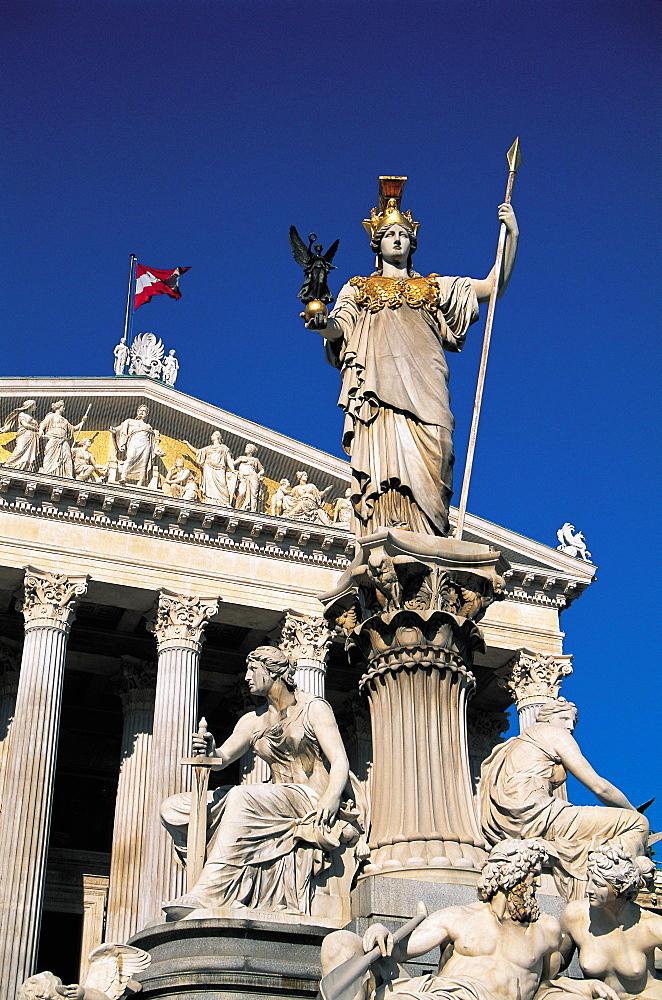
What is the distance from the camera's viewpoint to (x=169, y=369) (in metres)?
37.1

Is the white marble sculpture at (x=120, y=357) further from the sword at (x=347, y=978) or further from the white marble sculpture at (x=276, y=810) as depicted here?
the sword at (x=347, y=978)

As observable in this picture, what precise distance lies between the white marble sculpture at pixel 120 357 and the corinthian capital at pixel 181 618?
9545 mm

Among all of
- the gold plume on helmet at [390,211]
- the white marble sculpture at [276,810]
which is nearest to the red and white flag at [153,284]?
the gold plume on helmet at [390,211]

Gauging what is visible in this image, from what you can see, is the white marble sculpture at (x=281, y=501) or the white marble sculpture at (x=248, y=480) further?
the white marble sculpture at (x=281, y=501)

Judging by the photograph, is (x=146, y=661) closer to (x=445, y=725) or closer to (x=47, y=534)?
(x=47, y=534)

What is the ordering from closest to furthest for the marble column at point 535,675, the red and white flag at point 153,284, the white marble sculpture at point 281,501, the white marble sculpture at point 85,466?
1. the white marble sculpture at point 85,466
2. the marble column at point 535,675
3. the white marble sculpture at point 281,501
4. the red and white flag at point 153,284

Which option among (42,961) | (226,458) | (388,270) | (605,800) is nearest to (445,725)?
(605,800)

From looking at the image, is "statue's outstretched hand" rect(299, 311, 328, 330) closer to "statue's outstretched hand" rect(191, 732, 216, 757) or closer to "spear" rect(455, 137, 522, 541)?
"spear" rect(455, 137, 522, 541)

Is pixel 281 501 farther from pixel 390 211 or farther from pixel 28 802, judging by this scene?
pixel 390 211

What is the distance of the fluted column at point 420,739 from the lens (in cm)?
773

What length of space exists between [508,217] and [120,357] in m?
29.5

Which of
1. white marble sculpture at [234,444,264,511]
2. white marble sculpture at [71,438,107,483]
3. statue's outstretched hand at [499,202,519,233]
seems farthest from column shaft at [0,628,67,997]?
statue's outstretched hand at [499,202,519,233]

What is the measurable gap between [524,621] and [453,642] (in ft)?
85.8

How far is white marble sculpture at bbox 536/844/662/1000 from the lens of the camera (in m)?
6.16
